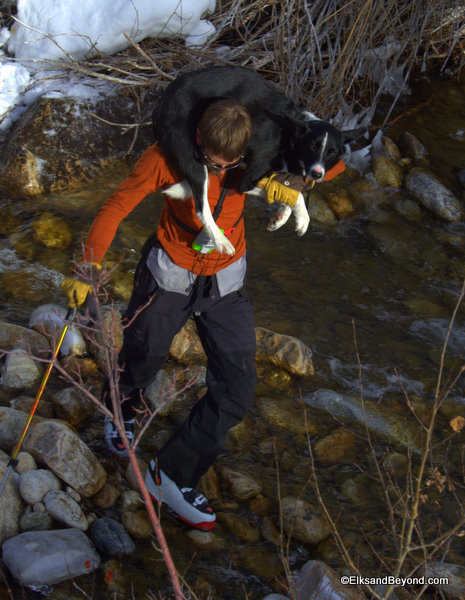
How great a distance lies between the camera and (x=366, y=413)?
3.72 m

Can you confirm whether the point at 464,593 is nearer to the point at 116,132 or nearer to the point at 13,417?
the point at 13,417

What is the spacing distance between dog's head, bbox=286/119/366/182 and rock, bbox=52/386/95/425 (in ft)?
5.48

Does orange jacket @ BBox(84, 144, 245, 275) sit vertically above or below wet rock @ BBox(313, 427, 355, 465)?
above

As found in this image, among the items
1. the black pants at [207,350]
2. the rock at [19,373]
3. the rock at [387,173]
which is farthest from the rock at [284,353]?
the rock at [387,173]

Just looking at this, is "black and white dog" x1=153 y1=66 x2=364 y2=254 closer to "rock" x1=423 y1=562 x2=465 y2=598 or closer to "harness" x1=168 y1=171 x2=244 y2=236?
"harness" x1=168 y1=171 x2=244 y2=236

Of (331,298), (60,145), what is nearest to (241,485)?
(331,298)

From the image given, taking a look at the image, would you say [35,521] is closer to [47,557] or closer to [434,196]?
[47,557]

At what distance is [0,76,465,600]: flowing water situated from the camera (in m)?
3.15

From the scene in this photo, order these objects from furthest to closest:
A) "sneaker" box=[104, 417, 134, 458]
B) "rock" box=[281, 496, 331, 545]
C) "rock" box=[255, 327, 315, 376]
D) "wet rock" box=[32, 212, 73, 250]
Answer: "wet rock" box=[32, 212, 73, 250] < "rock" box=[255, 327, 315, 376] < "sneaker" box=[104, 417, 134, 458] < "rock" box=[281, 496, 331, 545]

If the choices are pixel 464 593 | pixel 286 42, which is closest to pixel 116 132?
pixel 286 42

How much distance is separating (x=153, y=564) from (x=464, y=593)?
1262mm

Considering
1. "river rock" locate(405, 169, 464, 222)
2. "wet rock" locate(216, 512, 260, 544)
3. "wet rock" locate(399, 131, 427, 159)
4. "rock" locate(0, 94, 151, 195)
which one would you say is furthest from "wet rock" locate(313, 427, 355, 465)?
"wet rock" locate(399, 131, 427, 159)

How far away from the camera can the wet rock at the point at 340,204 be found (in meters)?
5.89

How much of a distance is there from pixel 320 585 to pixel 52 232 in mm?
3595
